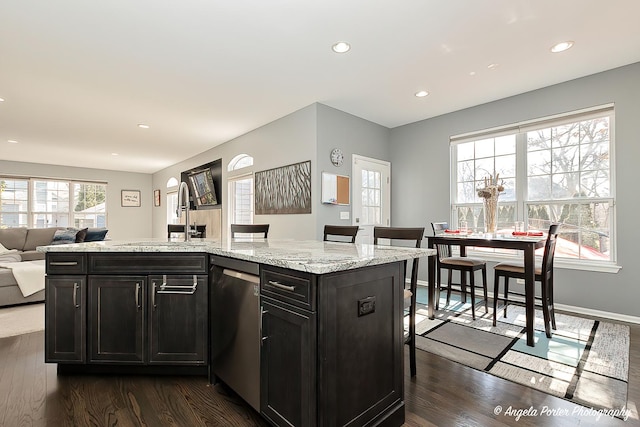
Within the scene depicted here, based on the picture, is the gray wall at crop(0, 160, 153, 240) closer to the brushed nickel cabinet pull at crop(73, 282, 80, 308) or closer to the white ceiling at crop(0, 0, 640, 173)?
the white ceiling at crop(0, 0, 640, 173)

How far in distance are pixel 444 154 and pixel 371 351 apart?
379cm

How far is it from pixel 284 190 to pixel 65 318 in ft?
9.33

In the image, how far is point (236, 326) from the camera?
1721mm

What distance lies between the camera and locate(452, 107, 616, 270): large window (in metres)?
3.32

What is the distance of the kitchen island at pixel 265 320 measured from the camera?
1276 millimetres

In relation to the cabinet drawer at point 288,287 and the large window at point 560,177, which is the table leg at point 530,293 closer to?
the large window at point 560,177

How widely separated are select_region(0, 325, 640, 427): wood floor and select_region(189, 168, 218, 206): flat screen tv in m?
4.30

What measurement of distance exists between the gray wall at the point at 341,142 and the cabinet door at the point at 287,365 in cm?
258

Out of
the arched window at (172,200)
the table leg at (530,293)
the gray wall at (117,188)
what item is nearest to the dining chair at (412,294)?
the table leg at (530,293)

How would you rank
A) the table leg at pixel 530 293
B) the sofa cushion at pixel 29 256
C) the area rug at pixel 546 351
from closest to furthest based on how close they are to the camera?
the area rug at pixel 546 351 → the table leg at pixel 530 293 → the sofa cushion at pixel 29 256

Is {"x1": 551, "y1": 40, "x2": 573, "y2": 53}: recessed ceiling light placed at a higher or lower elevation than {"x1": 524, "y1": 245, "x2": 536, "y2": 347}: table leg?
higher

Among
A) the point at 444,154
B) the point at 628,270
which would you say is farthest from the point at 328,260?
the point at 444,154

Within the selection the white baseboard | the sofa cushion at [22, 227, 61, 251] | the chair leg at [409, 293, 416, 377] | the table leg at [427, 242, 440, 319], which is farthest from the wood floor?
the sofa cushion at [22, 227, 61, 251]

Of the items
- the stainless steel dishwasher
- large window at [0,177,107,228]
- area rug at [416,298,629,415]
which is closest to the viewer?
the stainless steel dishwasher
